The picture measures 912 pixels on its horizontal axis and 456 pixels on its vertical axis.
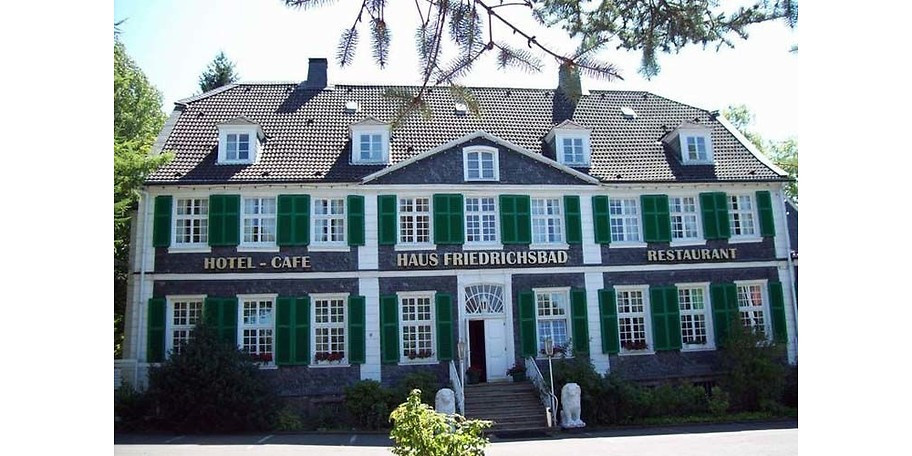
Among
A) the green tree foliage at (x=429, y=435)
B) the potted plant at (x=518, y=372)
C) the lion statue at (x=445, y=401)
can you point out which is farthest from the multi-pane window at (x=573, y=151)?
the green tree foliage at (x=429, y=435)

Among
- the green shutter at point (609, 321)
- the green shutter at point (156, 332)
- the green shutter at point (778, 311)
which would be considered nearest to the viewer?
the green shutter at point (156, 332)

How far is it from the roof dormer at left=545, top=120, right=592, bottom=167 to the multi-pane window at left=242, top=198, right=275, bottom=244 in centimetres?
425

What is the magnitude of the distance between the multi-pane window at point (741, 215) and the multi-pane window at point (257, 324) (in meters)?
6.41

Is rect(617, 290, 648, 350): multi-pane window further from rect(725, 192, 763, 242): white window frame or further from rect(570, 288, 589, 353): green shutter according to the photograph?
rect(725, 192, 763, 242): white window frame

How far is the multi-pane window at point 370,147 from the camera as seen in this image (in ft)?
34.0

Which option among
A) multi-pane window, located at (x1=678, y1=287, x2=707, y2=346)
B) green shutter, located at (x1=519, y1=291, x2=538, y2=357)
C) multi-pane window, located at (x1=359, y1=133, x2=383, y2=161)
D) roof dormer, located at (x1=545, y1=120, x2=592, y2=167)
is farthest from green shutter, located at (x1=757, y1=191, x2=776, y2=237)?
multi-pane window, located at (x1=359, y1=133, x2=383, y2=161)

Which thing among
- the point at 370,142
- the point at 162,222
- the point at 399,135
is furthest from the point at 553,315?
the point at 162,222

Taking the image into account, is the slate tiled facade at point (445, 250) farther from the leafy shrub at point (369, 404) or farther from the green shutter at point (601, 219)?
the leafy shrub at point (369, 404)

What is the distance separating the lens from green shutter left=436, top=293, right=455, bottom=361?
966 cm

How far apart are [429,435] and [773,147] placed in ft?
30.1

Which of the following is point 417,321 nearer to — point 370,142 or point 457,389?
point 457,389
